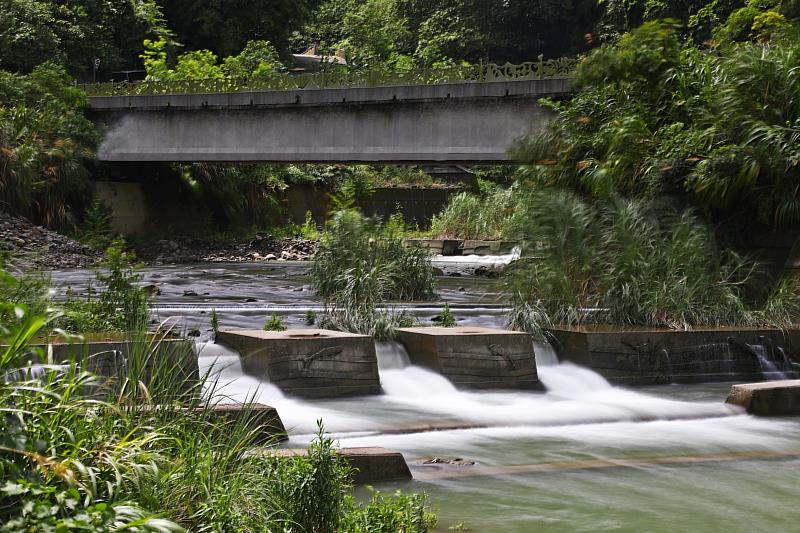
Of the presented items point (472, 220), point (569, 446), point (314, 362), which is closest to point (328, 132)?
point (472, 220)

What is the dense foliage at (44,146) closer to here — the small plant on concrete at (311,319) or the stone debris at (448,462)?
the small plant on concrete at (311,319)

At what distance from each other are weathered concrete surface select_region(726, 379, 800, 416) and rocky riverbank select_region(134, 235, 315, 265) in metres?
19.4

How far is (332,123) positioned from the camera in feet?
85.0

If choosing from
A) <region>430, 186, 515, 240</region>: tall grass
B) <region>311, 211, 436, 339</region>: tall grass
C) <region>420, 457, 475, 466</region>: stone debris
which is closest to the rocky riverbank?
<region>430, 186, 515, 240</region>: tall grass

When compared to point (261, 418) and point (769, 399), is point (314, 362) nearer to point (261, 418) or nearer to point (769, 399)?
point (261, 418)

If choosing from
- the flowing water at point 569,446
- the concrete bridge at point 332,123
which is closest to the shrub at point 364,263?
the flowing water at point 569,446

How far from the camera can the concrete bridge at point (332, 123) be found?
23453 millimetres

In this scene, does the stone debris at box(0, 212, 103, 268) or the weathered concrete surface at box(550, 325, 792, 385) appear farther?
the stone debris at box(0, 212, 103, 268)

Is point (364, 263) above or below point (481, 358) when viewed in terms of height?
above

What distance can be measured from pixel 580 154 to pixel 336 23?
2074 inches

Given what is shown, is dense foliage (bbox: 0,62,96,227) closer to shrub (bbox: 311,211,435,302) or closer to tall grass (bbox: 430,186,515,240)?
tall grass (bbox: 430,186,515,240)

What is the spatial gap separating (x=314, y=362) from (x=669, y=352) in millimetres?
3955

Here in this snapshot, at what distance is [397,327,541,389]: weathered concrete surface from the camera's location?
9.89 meters

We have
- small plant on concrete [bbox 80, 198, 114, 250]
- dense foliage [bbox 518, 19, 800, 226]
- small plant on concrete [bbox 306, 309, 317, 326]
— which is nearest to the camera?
small plant on concrete [bbox 306, 309, 317, 326]
